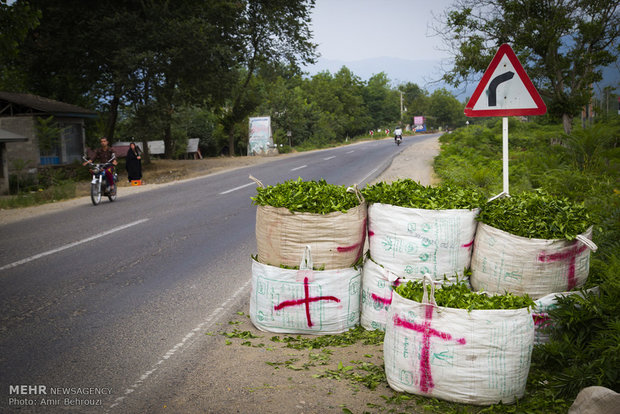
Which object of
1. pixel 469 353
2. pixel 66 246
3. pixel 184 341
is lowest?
pixel 184 341

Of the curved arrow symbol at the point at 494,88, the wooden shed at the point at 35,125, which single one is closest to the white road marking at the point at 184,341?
the curved arrow symbol at the point at 494,88

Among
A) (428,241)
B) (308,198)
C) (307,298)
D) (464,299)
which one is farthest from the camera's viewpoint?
(308,198)

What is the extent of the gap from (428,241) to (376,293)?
66cm

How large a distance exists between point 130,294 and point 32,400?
2.44m

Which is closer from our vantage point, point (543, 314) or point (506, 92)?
point (543, 314)

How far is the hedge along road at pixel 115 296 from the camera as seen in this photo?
3.98 m

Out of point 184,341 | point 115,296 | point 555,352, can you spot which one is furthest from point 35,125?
point 555,352

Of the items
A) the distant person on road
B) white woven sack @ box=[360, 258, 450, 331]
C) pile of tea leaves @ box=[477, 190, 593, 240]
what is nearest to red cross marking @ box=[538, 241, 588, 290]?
pile of tea leaves @ box=[477, 190, 593, 240]

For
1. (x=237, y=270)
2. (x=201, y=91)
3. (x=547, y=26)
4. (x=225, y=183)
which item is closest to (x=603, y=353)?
(x=237, y=270)

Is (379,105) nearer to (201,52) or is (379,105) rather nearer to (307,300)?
(201,52)

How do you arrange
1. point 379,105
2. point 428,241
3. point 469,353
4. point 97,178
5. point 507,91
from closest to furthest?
point 469,353 < point 428,241 < point 507,91 < point 97,178 < point 379,105

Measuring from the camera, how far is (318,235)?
4.54 meters

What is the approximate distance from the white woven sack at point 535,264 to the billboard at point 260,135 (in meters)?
36.4

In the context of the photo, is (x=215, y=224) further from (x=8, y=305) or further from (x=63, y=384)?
(x=63, y=384)
